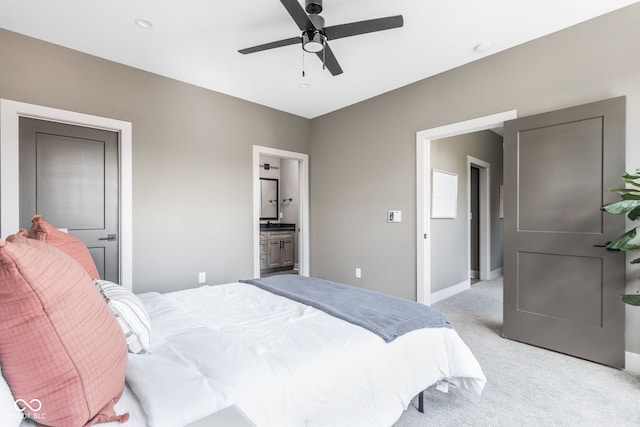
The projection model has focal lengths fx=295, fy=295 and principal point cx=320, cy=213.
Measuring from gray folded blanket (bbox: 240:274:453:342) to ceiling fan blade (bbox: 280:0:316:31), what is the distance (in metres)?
1.76

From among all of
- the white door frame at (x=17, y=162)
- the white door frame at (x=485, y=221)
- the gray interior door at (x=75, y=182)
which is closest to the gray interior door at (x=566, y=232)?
the white door frame at (x=485, y=221)

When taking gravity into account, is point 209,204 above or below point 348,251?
above

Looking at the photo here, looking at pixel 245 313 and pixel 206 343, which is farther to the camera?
pixel 245 313

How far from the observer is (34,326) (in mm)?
704

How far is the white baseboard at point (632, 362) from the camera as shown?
2.16 m

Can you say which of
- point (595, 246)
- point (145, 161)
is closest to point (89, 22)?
point (145, 161)

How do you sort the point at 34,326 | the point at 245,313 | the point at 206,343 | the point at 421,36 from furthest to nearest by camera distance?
1. the point at 421,36
2. the point at 245,313
3. the point at 206,343
4. the point at 34,326

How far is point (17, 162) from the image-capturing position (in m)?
2.49

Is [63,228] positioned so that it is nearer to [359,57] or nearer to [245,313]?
[245,313]

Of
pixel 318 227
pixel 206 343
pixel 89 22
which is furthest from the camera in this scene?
pixel 318 227

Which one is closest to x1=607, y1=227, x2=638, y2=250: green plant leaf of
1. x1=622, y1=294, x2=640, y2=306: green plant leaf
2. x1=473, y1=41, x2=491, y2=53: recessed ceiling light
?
x1=622, y1=294, x2=640, y2=306: green plant leaf

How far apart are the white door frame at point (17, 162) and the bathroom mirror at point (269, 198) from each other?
3310 millimetres

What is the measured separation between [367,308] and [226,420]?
1105mm

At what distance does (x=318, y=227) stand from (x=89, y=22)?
3413 mm
